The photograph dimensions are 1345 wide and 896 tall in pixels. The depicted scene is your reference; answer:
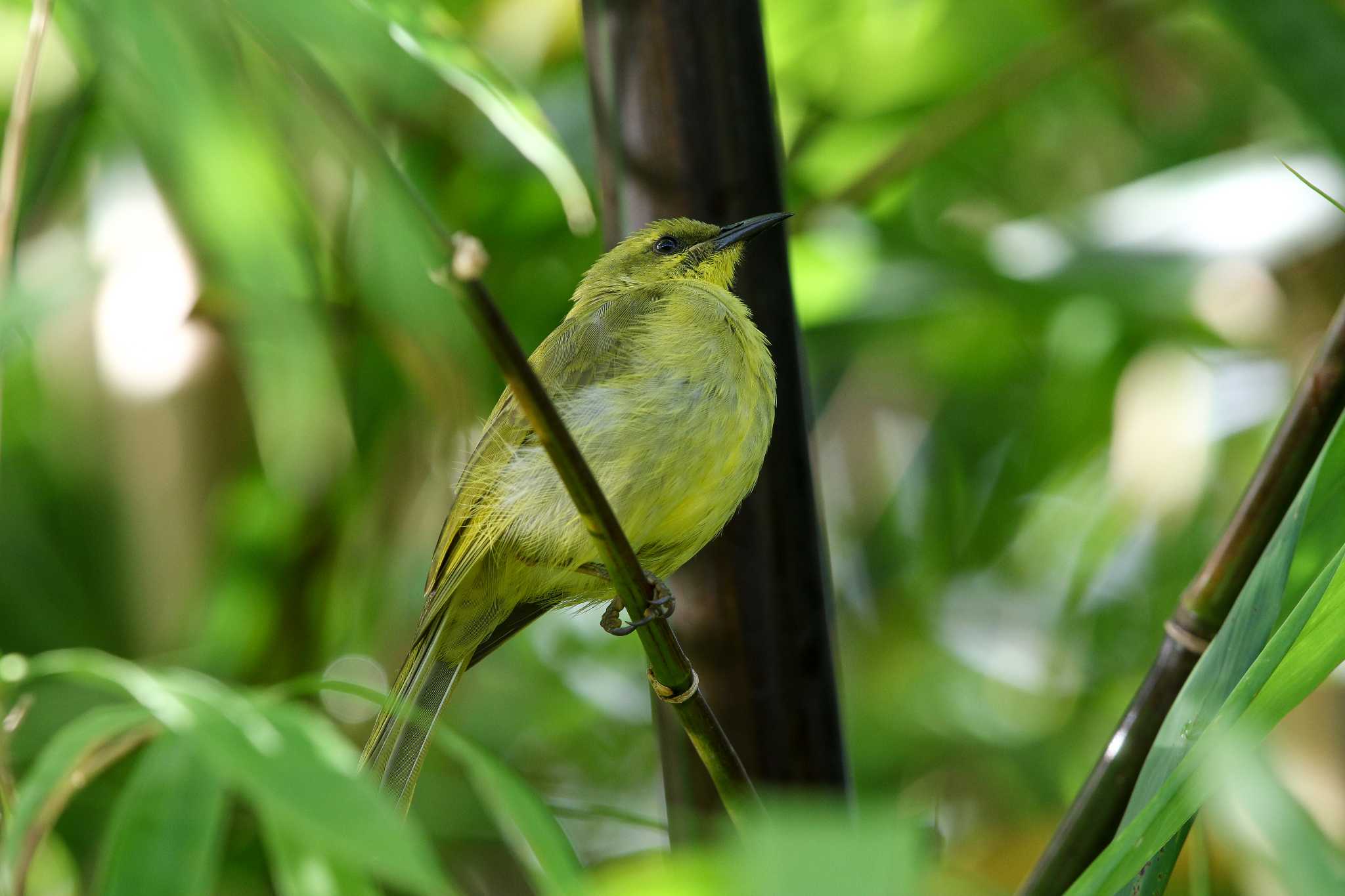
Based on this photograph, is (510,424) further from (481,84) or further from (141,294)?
(141,294)

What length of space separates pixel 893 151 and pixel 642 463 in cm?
118

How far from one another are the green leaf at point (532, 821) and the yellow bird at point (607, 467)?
1.44ft

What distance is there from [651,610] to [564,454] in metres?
0.27

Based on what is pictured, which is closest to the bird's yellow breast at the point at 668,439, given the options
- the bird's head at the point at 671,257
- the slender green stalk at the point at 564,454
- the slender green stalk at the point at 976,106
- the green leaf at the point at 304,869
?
the bird's head at the point at 671,257

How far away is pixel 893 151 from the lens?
2.58 meters

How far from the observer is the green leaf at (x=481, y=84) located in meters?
1.29

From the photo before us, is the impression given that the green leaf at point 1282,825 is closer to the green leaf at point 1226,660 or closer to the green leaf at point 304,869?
the green leaf at point 1226,660

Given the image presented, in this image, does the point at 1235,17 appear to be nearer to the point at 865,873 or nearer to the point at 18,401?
the point at 865,873

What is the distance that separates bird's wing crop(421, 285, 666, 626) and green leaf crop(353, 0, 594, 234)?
0.39 metres

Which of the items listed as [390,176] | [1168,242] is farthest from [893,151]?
[390,176]

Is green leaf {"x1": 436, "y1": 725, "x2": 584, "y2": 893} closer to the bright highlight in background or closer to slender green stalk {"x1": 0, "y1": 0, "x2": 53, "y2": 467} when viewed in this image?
slender green stalk {"x1": 0, "y1": 0, "x2": 53, "y2": 467}

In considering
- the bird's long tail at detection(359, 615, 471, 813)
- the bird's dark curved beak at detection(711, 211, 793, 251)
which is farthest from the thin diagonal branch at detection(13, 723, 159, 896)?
the bird's dark curved beak at detection(711, 211, 793, 251)

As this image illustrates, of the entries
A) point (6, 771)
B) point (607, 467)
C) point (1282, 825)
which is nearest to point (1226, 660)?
point (1282, 825)

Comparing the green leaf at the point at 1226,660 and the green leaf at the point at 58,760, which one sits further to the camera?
the green leaf at the point at 1226,660
